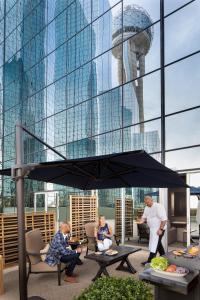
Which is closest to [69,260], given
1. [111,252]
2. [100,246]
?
[111,252]

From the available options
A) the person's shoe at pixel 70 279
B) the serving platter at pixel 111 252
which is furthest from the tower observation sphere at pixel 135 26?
the person's shoe at pixel 70 279

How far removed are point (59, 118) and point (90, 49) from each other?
14.0ft

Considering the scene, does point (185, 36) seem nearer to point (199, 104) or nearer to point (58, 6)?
point (199, 104)

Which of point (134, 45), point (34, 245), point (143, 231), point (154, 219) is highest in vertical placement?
point (134, 45)

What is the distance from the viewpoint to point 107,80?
1415 centimetres

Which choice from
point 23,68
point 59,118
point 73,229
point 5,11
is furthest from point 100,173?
point 5,11

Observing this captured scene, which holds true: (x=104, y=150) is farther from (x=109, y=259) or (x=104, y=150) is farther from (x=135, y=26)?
(x=109, y=259)

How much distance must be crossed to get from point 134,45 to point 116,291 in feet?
38.6

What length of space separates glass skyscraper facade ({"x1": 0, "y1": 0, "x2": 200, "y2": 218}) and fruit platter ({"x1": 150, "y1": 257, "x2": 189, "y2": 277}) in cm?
636

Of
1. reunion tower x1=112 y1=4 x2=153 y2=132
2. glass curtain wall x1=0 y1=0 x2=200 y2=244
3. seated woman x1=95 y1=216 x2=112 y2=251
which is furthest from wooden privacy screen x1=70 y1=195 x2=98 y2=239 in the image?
reunion tower x1=112 y1=4 x2=153 y2=132

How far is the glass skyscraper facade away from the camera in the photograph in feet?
35.3

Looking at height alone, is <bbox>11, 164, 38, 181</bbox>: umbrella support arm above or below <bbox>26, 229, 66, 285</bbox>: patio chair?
above

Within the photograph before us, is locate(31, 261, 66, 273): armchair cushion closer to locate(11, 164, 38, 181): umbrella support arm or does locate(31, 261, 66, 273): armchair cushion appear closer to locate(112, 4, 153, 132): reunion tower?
locate(11, 164, 38, 181): umbrella support arm

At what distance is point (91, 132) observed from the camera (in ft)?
48.7
